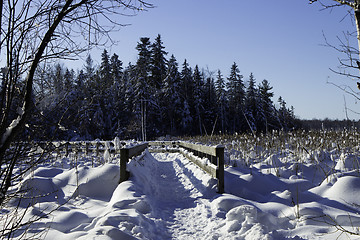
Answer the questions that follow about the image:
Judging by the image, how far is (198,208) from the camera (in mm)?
5352

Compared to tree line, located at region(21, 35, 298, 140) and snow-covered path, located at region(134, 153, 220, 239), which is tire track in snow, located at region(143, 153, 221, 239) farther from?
tree line, located at region(21, 35, 298, 140)

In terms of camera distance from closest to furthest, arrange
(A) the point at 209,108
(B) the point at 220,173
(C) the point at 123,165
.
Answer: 1. (B) the point at 220,173
2. (C) the point at 123,165
3. (A) the point at 209,108

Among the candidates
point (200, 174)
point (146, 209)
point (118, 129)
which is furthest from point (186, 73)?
point (146, 209)

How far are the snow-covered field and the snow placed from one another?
14 millimetres

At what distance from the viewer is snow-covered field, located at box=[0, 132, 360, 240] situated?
12.3 feet

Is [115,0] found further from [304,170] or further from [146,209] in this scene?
[304,170]

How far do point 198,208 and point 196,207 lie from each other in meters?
0.10

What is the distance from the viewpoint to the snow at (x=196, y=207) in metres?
3.73

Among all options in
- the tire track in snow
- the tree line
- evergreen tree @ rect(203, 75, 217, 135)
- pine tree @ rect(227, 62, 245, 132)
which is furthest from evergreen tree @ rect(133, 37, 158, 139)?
the tire track in snow

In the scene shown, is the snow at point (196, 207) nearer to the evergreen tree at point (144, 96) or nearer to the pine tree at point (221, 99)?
the evergreen tree at point (144, 96)

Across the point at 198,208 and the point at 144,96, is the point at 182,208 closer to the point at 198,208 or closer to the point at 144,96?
the point at 198,208

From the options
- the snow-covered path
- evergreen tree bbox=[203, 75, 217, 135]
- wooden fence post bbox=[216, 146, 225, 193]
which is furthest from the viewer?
evergreen tree bbox=[203, 75, 217, 135]

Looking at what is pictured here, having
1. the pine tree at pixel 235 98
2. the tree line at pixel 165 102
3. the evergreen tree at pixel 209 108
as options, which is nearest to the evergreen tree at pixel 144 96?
the tree line at pixel 165 102

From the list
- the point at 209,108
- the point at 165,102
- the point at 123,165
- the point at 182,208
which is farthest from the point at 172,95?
the point at 182,208
